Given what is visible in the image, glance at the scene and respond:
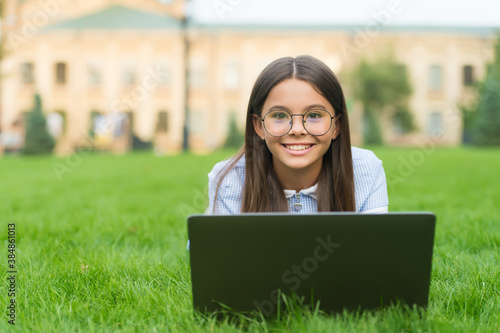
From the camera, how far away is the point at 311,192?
2.29 metres

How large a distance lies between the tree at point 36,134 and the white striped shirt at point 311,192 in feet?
54.8

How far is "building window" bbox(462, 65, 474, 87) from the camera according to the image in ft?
92.8

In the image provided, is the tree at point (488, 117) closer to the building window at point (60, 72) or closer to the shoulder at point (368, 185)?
the building window at point (60, 72)

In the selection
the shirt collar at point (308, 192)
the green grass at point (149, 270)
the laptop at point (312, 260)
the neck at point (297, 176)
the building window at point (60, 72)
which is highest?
the building window at point (60, 72)

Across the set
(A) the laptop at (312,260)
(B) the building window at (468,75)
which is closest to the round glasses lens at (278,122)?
(A) the laptop at (312,260)

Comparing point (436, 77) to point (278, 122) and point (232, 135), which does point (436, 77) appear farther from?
point (278, 122)

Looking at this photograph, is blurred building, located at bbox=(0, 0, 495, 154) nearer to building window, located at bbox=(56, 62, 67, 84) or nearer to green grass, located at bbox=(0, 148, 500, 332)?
building window, located at bbox=(56, 62, 67, 84)

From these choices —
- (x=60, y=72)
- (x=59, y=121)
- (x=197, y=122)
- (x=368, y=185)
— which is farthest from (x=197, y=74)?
(x=368, y=185)

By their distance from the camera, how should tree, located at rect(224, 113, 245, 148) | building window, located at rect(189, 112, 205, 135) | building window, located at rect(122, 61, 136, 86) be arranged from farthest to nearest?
building window, located at rect(189, 112, 205, 135)
building window, located at rect(122, 61, 136, 86)
tree, located at rect(224, 113, 245, 148)

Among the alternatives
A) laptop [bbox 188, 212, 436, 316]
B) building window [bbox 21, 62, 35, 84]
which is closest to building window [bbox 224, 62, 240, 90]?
building window [bbox 21, 62, 35, 84]

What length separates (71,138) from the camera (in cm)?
2712

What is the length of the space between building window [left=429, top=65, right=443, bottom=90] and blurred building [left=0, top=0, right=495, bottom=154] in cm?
5

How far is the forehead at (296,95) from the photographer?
79.4 inches

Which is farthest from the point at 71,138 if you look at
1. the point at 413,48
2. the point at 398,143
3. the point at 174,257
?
the point at 174,257
